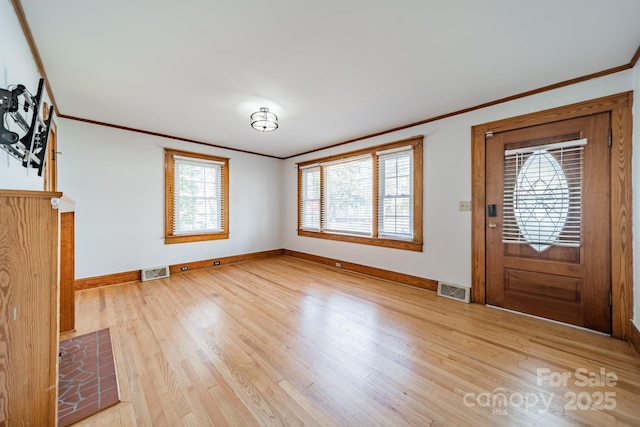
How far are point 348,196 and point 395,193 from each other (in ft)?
3.33

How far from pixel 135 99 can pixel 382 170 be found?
355 centimetres

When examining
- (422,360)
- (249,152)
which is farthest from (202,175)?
(422,360)

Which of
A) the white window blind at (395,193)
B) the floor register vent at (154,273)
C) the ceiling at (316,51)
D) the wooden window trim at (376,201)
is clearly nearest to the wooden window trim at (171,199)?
the floor register vent at (154,273)

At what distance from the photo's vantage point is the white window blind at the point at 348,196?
4.46 meters

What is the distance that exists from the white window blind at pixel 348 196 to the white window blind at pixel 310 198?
0.71ft

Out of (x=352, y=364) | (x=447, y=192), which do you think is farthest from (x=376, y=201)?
(x=352, y=364)

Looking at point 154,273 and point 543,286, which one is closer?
point 543,286

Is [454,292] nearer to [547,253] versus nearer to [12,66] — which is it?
[547,253]

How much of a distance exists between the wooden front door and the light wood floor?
251 mm

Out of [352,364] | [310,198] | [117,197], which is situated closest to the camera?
[352,364]

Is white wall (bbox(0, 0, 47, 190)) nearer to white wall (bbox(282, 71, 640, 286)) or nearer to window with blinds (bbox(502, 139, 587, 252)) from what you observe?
white wall (bbox(282, 71, 640, 286))

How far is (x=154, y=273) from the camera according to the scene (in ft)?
13.6

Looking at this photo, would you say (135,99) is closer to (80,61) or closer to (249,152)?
(80,61)

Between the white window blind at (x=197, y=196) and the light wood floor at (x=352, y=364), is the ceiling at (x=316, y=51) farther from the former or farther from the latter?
the light wood floor at (x=352, y=364)
